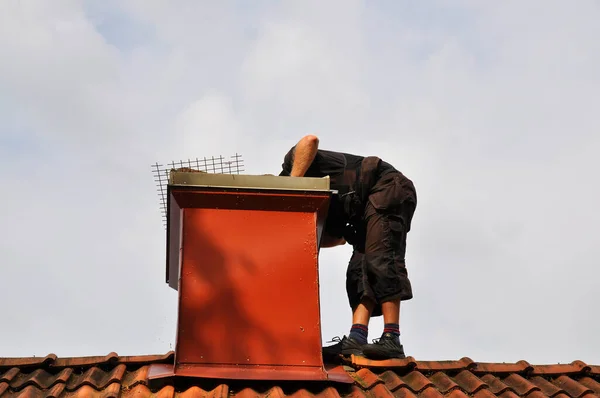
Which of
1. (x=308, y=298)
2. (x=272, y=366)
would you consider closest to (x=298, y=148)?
(x=308, y=298)

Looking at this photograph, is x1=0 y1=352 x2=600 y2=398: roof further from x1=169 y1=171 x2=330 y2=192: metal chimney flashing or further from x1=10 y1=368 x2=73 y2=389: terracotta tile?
x1=169 y1=171 x2=330 y2=192: metal chimney flashing

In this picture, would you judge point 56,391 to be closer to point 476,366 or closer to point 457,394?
point 457,394

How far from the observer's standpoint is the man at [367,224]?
20.9 ft

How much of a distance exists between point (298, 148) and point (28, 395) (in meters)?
2.76

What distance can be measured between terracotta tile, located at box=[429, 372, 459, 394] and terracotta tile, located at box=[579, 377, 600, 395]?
89 cm

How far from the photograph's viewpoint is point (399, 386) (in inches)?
207

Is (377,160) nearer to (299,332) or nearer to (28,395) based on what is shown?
(299,332)

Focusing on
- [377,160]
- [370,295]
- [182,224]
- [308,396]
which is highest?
[377,160]

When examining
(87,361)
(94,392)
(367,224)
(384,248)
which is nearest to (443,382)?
(384,248)

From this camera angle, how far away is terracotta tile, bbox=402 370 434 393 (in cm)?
529

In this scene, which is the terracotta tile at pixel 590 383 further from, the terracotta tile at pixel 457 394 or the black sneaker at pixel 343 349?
the black sneaker at pixel 343 349

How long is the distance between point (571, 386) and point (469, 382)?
65cm

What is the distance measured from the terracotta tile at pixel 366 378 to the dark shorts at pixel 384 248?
35.2 inches

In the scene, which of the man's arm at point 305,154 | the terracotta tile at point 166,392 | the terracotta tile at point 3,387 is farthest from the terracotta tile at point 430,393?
the terracotta tile at point 3,387
